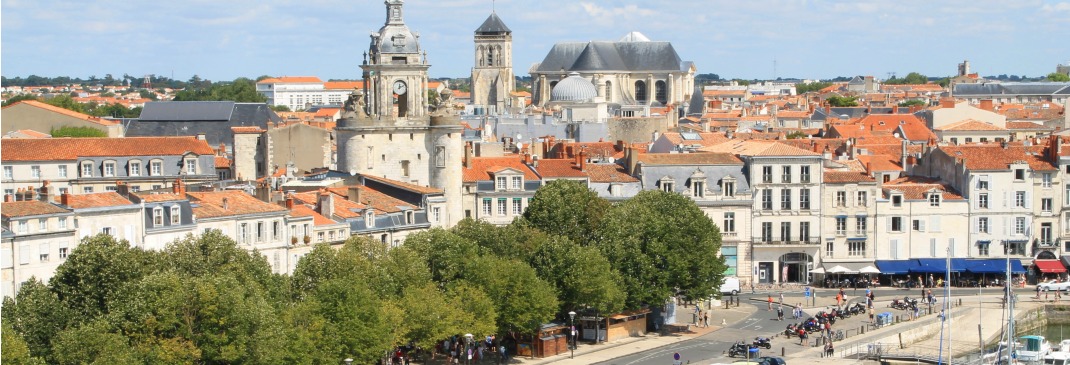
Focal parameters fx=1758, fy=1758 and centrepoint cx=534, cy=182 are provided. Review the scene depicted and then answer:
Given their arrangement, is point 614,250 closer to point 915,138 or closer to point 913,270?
point 913,270

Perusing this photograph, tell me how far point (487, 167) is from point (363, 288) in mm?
34334

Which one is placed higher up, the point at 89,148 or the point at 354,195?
the point at 89,148

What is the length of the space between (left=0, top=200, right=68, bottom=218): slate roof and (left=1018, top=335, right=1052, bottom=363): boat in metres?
38.4

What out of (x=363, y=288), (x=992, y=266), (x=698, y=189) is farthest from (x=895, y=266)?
(x=363, y=288)

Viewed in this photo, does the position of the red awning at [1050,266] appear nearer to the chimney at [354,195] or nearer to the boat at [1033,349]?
the boat at [1033,349]

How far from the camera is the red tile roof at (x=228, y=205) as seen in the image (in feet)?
237

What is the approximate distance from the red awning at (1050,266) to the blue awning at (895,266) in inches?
265

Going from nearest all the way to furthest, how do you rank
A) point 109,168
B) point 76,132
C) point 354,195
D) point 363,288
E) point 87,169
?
point 363,288 < point 354,195 < point 87,169 < point 109,168 < point 76,132

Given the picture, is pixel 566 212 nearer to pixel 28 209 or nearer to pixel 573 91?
pixel 28 209

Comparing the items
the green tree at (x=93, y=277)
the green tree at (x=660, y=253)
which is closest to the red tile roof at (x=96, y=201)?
the green tree at (x=93, y=277)

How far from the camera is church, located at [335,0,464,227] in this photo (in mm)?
91750

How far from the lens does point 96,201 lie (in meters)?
67.9

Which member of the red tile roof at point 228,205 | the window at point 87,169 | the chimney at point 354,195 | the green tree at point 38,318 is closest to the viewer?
the green tree at point 38,318

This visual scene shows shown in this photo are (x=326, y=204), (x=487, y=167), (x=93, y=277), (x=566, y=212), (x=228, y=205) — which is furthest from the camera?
(x=487, y=167)
